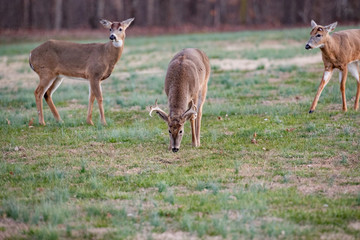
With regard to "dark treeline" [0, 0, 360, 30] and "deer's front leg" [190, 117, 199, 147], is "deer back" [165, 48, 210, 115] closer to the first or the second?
"deer's front leg" [190, 117, 199, 147]

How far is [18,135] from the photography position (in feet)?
36.7

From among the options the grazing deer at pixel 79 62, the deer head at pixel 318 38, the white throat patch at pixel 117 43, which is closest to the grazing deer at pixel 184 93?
the white throat patch at pixel 117 43

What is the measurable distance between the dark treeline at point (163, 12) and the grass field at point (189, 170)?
3695cm

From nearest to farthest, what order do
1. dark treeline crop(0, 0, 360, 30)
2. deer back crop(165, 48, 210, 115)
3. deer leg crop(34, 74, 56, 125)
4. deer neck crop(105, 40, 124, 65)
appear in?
1. deer back crop(165, 48, 210, 115)
2. deer neck crop(105, 40, 124, 65)
3. deer leg crop(34, 74, 56, 125)
4. dark treeline crop(0, 0, 360, 30)

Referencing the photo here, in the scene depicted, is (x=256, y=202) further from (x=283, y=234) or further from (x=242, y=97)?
(x=242, y=97)

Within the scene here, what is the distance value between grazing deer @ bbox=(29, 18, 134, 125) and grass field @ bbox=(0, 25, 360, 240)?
0.70 metres

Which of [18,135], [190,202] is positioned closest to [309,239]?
[190,202]

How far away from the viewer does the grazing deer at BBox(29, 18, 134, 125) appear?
40.1 feet

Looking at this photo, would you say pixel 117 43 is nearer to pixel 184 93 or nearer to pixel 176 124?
pixel 184 93

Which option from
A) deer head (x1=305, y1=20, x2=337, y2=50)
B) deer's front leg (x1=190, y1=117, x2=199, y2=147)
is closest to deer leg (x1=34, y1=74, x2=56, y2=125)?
deer's front leg (x1=190, y1=117, x2=199, y2=147)

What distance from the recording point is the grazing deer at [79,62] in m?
12.2

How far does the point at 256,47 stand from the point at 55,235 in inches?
924

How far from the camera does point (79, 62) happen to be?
12.4m

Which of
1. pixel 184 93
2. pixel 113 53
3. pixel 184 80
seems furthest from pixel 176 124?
pixel 113 53
